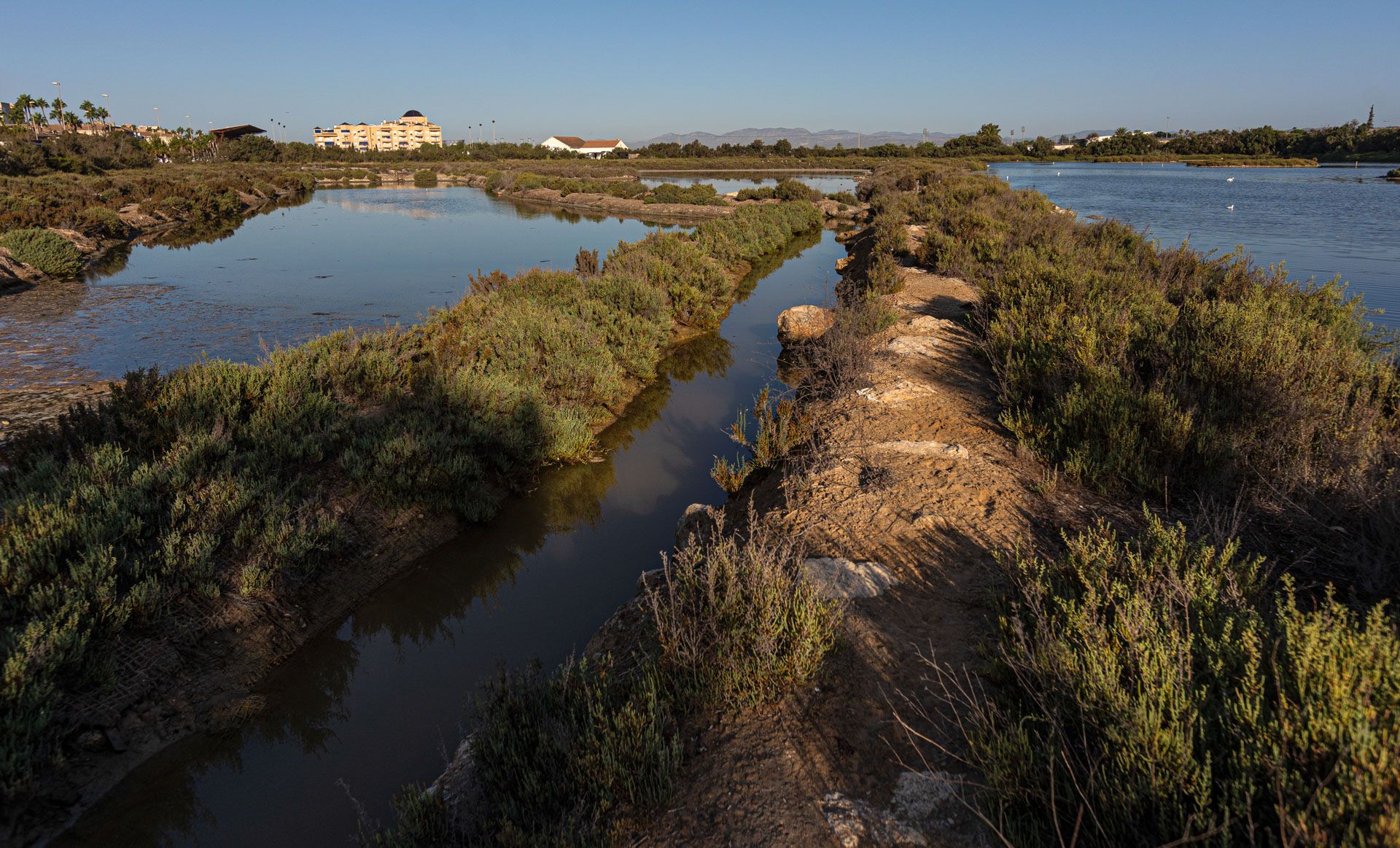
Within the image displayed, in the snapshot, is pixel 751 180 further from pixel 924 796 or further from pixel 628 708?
pixel 924 796

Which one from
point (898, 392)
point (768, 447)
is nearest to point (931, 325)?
point (898, 392)

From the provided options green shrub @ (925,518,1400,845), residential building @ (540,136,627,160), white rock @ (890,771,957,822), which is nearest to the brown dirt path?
white rock @ (890,771,957,822)

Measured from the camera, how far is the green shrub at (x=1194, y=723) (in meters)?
2.02

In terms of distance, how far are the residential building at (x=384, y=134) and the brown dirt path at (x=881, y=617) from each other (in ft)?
489

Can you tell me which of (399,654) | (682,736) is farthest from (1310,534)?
(399,654)

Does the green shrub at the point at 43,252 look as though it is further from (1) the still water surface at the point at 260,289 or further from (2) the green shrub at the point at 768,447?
(2) the green shrub at the point at 768,447

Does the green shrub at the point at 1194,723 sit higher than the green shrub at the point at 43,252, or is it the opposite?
the green shrub at the point at 43,252

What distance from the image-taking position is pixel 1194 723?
2506mm

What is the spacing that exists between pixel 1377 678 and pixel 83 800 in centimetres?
613

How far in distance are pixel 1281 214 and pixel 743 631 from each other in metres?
34.5

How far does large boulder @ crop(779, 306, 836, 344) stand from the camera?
1245cm

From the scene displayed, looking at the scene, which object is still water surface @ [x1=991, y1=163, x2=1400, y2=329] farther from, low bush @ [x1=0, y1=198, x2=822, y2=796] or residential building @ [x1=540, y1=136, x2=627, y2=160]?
residential building @ [x1=540, y1=136, x2=627, y2=160]

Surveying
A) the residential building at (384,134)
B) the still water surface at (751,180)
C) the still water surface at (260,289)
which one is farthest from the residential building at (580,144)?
the still water surface at (260,289)

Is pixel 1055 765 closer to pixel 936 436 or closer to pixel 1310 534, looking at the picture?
pixel 1310 534
